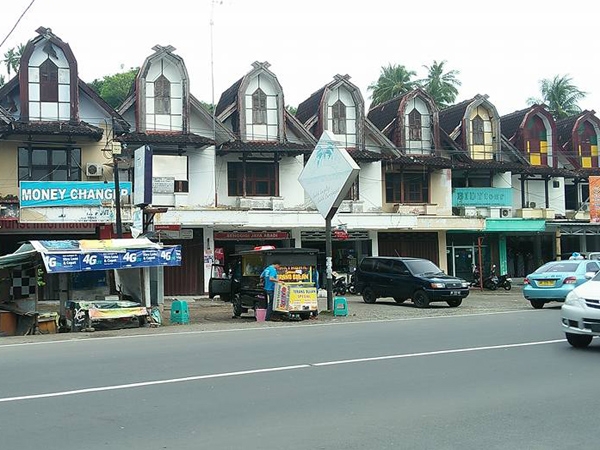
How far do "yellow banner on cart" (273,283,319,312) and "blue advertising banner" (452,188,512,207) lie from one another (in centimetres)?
2017

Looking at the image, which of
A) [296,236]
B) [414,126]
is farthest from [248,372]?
[414,126]

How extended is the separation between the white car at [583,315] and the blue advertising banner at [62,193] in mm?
19063

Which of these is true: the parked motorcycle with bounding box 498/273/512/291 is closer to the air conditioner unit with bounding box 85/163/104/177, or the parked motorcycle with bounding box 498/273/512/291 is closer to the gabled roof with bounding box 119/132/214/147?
the gabled roof with bounding box 119/132/214/147

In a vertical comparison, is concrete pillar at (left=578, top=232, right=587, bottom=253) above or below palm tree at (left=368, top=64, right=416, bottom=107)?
below

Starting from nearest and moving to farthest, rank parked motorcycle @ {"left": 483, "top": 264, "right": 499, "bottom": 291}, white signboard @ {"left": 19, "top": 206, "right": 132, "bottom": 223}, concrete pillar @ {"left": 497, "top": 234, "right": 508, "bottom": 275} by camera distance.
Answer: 1. white signboard @ {"left": 19, "top": 206, "right": 132, "bottom": 223}
2. parked motorcycle @ {"left": 483, "top": 264, "right": 499, "bottom": 291}
3. concrete pillar @ {"left": 497, "top": 234, "right": 508, "bottom": 275}

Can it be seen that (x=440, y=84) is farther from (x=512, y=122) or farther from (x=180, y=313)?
(x=180, y=313)

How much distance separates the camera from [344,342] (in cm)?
1395

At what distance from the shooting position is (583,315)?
1168 cm

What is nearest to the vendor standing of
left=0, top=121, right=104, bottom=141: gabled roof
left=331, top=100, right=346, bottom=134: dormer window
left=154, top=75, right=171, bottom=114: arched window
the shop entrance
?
left=0, top=121, right=104, bottom=141: gabled roof

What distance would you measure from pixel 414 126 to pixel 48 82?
18.3 m

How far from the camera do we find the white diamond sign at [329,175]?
2191 centimetres

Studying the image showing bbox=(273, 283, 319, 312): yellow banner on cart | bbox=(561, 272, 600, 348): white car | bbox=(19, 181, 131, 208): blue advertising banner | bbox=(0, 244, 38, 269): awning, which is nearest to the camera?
bbox=(561, 272, 600, 348): white car

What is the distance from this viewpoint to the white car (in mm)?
11562

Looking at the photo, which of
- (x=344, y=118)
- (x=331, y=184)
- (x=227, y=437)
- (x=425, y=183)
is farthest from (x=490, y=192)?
(x=227, y=437)
